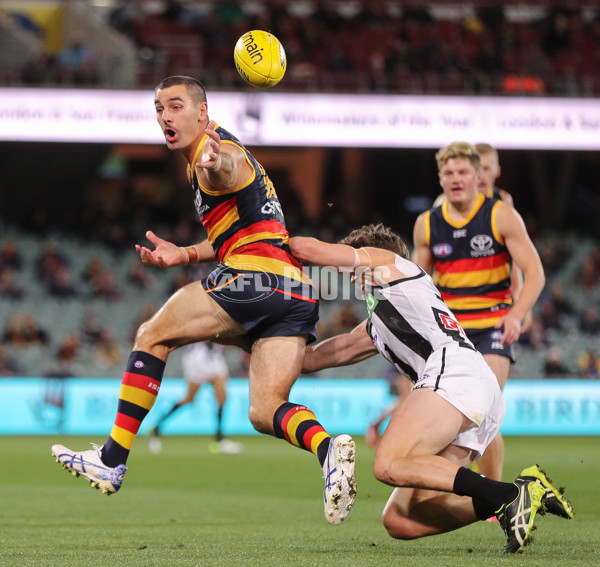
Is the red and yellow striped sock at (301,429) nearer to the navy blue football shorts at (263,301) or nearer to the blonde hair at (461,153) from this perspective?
the navy blue football shorts at (263,301)

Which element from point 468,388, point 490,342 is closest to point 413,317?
point 468,388

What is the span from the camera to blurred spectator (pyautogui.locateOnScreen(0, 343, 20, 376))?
60.1 feet

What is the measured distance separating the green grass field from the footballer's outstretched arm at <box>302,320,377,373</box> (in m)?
1.02

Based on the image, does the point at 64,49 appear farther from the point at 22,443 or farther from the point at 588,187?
the point at 588,187

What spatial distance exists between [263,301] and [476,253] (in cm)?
216

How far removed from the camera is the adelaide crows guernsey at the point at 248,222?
17.8 feet

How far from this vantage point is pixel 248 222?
18.0 ft

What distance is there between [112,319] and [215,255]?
610 inches

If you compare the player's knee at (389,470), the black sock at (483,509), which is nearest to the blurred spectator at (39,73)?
the player's knee at (389,470)

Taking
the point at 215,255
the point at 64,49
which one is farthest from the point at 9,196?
the point at 215,255

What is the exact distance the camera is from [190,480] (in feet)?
33.9

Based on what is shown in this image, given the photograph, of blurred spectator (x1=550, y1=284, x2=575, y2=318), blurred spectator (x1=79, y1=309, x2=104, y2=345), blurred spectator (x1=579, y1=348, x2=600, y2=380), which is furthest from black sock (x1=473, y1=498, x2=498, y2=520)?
blurred spectator (x1=550, y1=284, x2=575, y2=318)

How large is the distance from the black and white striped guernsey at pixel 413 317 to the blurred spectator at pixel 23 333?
594 inches

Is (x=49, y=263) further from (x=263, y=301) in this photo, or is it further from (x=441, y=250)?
(x=263, y=301)
